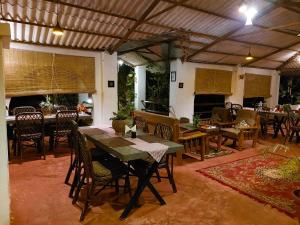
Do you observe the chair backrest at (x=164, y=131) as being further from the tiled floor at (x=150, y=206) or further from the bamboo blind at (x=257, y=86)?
the bamboo blind at (x=257, y=86)

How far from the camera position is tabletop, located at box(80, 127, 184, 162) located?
2719 mm

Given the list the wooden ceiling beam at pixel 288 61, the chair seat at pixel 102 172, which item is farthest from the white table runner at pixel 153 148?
the wooden ceiling beam at pixel 288 61

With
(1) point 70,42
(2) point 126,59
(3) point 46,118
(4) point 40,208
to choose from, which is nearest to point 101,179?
(4) point 40,208

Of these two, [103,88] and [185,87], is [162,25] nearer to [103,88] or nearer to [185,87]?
[103,88]

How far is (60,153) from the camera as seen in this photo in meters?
5.19

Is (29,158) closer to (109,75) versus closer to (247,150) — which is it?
(109,75)

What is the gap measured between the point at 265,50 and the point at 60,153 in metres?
7.62

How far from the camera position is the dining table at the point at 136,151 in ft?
9.09

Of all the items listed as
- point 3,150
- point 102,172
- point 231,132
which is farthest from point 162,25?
point 3,150

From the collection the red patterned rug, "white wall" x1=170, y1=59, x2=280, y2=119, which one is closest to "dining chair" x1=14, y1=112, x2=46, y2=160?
the red patterned rug

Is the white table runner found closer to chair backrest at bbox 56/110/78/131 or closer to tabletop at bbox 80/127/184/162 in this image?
tabletop at bbox 80/127/184/162

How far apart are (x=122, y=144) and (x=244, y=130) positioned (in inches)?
152

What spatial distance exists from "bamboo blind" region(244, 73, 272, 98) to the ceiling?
1.86 metres

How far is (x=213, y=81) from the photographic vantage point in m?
9.24
